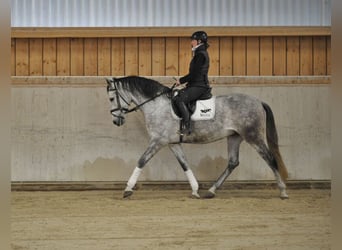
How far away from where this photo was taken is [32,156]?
7078mm

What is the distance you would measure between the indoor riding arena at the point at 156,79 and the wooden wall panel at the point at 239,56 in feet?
0.04

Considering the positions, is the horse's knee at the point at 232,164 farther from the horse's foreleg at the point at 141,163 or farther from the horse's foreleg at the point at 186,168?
the horse's foreleg at the point at 141,163

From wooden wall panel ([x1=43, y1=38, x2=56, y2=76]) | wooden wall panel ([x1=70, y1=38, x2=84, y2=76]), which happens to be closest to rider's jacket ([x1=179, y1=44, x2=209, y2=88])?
wooden wall panel ([x1=70, y1=38, x2=84, y2=76])

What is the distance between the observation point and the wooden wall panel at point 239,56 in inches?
294

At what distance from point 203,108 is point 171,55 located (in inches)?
56.6

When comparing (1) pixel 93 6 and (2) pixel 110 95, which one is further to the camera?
(1) pixel 93 6

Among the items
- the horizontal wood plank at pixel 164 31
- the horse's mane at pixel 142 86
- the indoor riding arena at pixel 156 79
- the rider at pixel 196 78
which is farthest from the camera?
the horizontal wood plank at pixel 164 31

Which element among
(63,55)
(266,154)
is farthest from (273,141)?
(63,55)

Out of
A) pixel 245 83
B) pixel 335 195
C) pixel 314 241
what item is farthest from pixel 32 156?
pixel 335 195

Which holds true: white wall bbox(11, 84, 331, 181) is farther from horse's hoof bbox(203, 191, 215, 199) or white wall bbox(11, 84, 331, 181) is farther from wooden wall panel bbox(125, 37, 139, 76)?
horse's hoof bbox(203, 191, 215, 199)

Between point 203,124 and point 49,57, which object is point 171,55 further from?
point 49,57

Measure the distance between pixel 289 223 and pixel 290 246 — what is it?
45.8 inches

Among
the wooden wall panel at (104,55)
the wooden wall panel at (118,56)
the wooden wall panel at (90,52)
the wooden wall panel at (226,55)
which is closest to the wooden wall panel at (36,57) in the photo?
the wooden wall panel at (90,52)

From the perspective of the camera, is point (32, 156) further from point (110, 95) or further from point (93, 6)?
point (93, 6)
